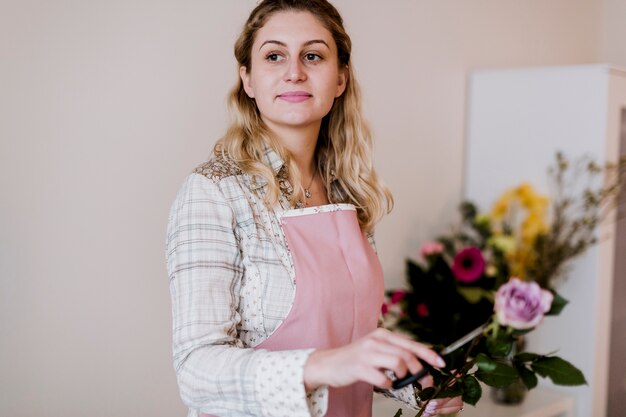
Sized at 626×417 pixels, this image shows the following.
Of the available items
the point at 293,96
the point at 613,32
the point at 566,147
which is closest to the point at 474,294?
the point at 566,147

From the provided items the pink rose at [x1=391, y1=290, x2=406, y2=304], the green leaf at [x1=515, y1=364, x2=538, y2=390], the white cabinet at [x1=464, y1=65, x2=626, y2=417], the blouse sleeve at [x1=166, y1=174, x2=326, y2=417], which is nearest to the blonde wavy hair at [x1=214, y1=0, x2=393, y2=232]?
the blouse sleeve at [x1=166, y1=174, x2=326, y2=417]

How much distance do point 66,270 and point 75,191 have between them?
17 centimetres

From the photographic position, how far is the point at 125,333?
5.50ft

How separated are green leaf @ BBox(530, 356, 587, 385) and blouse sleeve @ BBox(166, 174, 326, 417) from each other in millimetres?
303

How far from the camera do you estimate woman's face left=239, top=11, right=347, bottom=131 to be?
1.23 m

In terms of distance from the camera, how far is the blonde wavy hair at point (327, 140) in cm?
125

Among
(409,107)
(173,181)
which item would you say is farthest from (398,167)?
(173,181)

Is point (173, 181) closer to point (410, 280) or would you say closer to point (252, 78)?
point (252, 78)

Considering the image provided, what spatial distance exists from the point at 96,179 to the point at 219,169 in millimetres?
529

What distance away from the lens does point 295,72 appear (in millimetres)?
1214

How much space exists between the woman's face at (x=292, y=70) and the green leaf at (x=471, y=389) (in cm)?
49

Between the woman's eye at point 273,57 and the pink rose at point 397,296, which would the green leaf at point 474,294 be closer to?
the pink rose at point 397,296

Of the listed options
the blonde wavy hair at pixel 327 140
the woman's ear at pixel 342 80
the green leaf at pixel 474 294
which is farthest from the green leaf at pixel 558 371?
→ the green leaf at pixel 474 294

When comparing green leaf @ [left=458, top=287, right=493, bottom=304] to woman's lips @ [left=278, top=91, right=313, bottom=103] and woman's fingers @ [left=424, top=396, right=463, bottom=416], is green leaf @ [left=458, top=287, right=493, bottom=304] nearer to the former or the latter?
woman's fingers @ [left=424, top=396, right=463, bottom=416]
